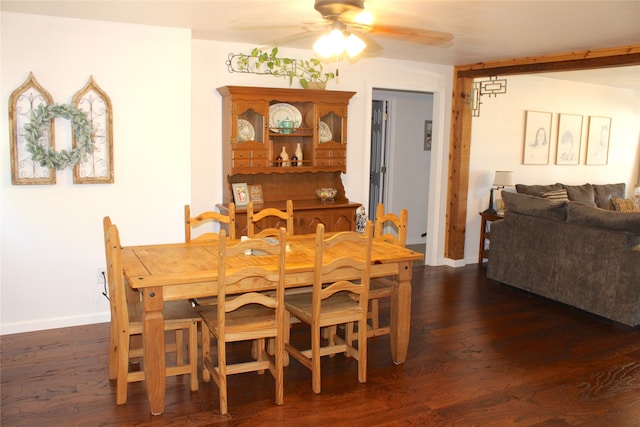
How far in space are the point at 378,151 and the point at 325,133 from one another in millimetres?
2079

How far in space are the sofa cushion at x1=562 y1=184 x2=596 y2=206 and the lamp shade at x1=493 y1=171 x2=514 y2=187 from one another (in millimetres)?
1174

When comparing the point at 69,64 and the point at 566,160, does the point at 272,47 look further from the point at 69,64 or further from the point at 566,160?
the point at 566,160

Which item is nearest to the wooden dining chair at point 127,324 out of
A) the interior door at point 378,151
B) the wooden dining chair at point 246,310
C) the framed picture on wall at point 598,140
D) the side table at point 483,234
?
the wooden dining chair at point 246,310

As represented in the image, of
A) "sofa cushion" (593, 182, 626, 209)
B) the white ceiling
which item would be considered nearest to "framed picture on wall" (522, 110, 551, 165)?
"sofa cushion" (593, 182, 626, 209)

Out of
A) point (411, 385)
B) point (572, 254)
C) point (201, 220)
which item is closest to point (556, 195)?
point (572, 254)

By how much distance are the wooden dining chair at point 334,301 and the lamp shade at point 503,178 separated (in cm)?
357

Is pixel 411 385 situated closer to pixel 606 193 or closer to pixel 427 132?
pixel 427 132

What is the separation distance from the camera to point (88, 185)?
172 inches

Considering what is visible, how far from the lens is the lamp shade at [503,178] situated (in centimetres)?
663

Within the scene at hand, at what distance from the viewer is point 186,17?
4090 mm

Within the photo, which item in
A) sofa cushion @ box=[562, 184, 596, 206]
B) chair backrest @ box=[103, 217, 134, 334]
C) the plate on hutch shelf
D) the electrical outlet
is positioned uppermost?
the plate on hutch shelf

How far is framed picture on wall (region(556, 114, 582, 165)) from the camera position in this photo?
7618 millimetres

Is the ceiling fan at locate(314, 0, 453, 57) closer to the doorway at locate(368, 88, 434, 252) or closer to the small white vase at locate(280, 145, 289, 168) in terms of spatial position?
the small white vase at locate(280, 145, 289, 168)

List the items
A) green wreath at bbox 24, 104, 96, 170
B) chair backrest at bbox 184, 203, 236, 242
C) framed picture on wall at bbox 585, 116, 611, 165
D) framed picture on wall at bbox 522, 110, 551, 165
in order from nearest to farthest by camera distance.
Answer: chair backrest at bbox 184, 203, 236, 242 < green wreath at bbox 24, 104, 96, 170 < framed picture on wall at bbox 522, 110, 551, 165 < framed picture on wall at bbox 585, 116, 611, 165
